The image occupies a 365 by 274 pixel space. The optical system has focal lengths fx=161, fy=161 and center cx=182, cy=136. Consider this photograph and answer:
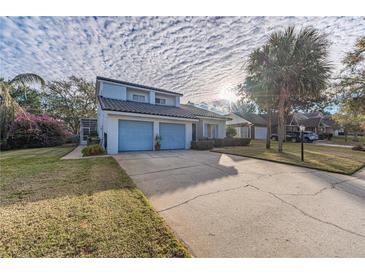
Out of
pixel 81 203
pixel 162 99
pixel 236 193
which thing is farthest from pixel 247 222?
pixel 162 99

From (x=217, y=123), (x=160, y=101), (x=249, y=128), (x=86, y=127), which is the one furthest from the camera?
(x=249, y=128)

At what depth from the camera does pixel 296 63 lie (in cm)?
1002

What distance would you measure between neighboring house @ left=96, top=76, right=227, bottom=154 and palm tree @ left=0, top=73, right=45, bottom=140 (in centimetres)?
389

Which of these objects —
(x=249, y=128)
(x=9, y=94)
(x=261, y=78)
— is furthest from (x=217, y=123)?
(x=9, y=94)

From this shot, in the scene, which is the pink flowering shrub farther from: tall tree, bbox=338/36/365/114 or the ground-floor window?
tall tree, bbox=338/36/365/114

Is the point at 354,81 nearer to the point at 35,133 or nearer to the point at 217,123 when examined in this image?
the point at 217,123

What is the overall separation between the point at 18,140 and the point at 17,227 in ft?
57.2

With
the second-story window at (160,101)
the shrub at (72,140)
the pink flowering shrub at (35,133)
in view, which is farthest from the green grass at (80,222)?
the shrub at (72,140)

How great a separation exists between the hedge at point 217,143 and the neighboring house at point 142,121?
87 cm

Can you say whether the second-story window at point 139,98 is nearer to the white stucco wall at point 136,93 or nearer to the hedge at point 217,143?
the white stucco wall at point 136,93

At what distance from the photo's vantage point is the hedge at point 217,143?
12.6 meters

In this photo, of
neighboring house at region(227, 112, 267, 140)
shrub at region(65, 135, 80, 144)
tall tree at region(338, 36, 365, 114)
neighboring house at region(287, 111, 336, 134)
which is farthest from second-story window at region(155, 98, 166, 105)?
neighboring house at region(287, 111, 336, 134)

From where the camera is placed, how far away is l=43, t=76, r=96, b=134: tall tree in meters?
24.3

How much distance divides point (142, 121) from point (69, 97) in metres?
21.0
